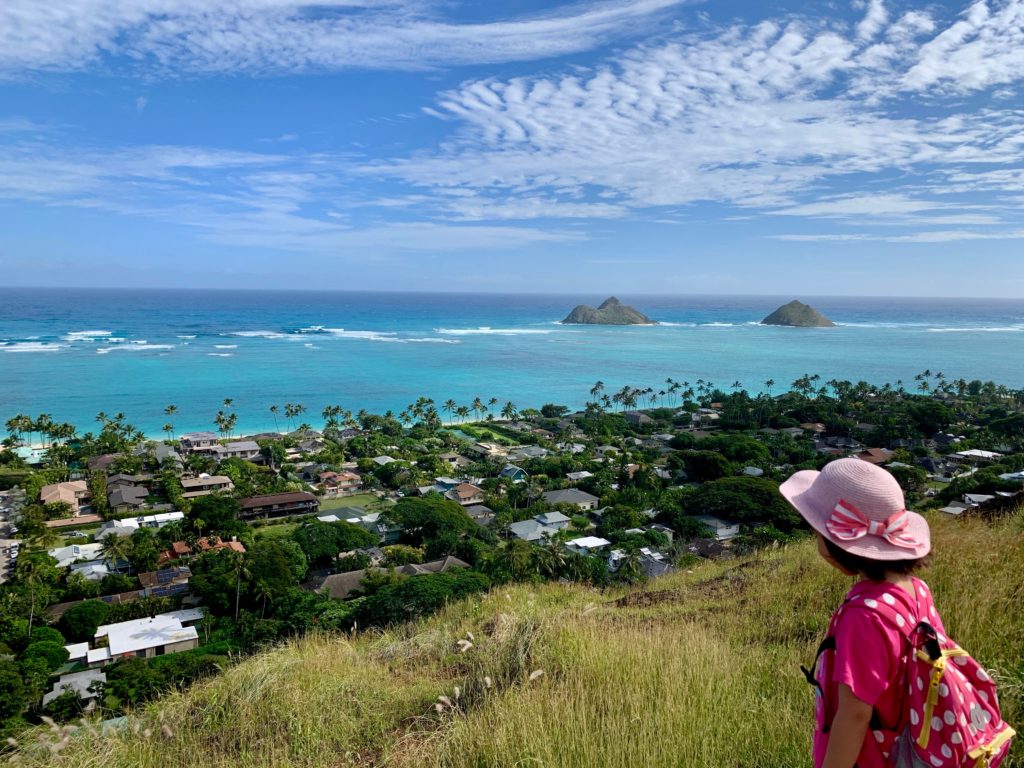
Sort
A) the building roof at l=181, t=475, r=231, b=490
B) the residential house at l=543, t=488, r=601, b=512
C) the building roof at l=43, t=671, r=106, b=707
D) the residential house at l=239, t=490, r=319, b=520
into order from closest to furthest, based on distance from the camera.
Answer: the building roof at l=43, t=671, r=106, b=707 → the residential house at l=239, t=490, r=319, b=520 → the residential house at l=543, t=488, r=601, b=512 → the building roof at l=181, t=475, r=231, b=490

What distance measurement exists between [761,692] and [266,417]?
166 feet

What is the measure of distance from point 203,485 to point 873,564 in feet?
114

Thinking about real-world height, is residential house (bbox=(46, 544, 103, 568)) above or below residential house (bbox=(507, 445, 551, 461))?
below

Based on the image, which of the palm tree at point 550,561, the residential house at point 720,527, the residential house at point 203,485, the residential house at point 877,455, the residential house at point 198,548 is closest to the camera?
the palm tree at point 550,561

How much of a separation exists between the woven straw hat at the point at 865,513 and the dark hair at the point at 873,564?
4 centimetres

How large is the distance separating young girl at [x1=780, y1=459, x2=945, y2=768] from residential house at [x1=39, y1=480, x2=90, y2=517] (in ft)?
112

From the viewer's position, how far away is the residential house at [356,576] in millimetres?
19094

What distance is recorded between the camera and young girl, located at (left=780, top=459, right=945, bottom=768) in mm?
1595

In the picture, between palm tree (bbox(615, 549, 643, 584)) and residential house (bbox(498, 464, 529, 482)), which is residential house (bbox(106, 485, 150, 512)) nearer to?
residential house (bbox(498, 464, 529, 482))

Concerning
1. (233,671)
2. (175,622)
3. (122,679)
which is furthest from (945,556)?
(175,622)

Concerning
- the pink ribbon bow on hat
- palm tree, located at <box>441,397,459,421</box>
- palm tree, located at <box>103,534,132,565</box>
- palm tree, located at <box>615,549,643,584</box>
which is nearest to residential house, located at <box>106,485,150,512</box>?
palm tree, located at <box>103,534,132,565</box>

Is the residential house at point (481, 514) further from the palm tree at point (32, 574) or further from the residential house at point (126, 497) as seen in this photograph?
the residential house at point (126, 497)

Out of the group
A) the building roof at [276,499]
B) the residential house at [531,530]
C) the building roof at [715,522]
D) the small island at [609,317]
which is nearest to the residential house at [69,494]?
the building roof at [276,499]

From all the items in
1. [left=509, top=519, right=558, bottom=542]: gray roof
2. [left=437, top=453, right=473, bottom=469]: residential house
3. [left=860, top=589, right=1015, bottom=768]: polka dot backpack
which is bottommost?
[left=509, top=519, right=558, bottom=542]: gray roof
